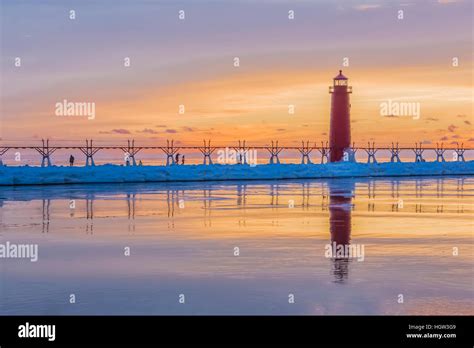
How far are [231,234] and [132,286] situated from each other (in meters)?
5.51

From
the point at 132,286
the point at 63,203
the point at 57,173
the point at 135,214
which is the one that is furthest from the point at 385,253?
the point at 57,173

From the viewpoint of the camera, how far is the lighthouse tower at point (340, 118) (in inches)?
2554

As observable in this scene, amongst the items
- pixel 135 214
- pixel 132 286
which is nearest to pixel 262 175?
pixel 135 214

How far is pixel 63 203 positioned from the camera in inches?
923

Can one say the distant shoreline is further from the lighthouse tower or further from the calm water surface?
the calm water surface

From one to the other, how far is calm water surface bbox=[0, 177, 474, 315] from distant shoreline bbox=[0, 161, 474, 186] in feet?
60.1

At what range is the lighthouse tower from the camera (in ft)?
213
